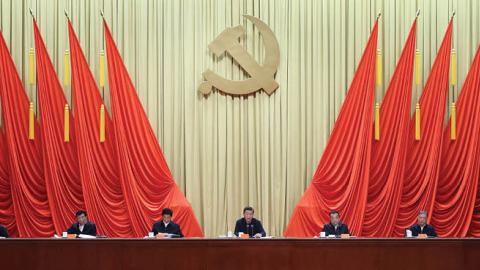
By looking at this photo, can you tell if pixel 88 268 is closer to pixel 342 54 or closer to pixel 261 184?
pixel 261 184

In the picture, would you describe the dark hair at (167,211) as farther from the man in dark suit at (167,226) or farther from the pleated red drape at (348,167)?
the pleated red drape at (348,167)

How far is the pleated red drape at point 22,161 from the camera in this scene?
8.41m

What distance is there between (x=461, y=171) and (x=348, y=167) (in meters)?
1.36

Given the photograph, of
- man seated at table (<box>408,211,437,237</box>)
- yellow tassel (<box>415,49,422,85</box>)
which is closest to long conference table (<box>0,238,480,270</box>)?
man seated at table (<box>408,211,437,237</box>)

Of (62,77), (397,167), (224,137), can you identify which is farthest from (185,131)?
(397,167)

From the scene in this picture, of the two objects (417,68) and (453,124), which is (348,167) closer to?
(453,124)

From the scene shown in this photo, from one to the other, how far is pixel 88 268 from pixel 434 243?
10.1 feet

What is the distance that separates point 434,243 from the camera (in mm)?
6156

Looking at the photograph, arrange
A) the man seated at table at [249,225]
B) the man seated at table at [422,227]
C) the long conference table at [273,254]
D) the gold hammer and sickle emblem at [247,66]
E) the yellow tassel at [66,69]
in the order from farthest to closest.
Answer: the gold hammer and sickle emblem at [247,66] → the yellow tassel at [66,69] → the man seated at table at [249,225] → the man seated at table at [422,227] → the long conference table at [273,254]

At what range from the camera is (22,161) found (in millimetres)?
8453

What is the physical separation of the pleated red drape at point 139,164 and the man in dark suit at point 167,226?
1.28 ft

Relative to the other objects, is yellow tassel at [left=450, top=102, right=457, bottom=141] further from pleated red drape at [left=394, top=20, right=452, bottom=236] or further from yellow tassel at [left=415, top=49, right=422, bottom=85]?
yellow tassel at [left=415, top=49, right=422, bottom=85]

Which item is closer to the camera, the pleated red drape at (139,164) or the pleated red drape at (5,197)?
the pleated red drape at (139,164)

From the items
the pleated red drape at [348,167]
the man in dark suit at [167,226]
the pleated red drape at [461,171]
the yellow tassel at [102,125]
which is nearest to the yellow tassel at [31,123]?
the yellow tassel at [102,125]
